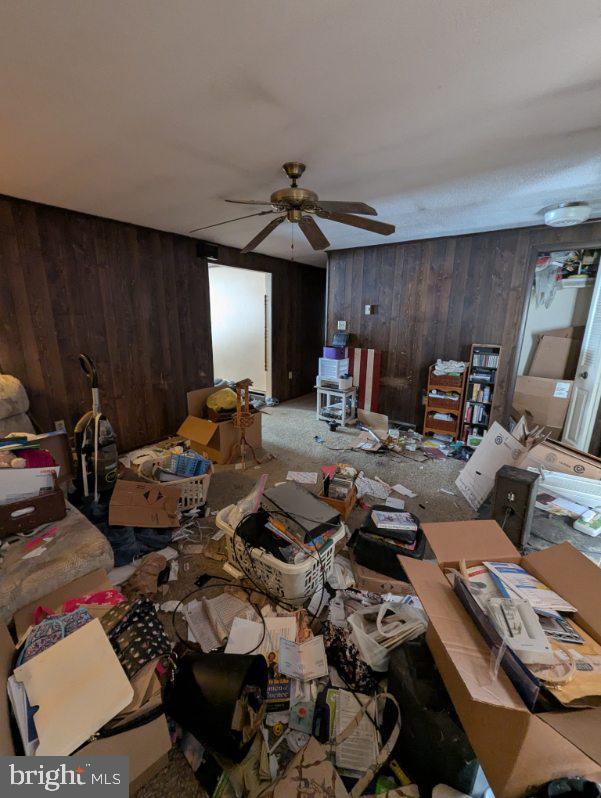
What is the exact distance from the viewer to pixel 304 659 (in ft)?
4.44

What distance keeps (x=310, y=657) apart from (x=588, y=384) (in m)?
3.48

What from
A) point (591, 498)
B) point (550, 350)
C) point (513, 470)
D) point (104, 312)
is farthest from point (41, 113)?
point (550, 350)

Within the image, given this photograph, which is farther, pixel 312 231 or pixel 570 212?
pixel 570 212

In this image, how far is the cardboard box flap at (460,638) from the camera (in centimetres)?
76

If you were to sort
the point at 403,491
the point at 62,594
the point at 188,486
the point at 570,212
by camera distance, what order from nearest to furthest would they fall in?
the point at 62,594, the point at 188,486, the point at 570,212, the point at 403,491

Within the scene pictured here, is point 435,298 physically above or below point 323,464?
above

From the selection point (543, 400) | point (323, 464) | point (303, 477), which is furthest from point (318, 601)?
point (543, 400)

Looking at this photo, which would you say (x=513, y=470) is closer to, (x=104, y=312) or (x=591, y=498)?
(x=591, y=498)

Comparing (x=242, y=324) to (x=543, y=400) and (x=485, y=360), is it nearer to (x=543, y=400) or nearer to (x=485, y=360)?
(x=485, y=360)

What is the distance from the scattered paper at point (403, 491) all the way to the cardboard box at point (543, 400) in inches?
84.3

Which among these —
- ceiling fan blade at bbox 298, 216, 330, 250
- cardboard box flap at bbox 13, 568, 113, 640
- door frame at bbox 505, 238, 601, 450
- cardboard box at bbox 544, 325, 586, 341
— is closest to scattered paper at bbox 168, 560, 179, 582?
cardboard box flap at bbox 13, 568, 113, 640

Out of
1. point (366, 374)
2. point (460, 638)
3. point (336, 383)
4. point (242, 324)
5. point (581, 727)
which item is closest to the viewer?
point (581, 727)

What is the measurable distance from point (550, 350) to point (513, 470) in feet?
8.46

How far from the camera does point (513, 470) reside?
2186 millimetres
